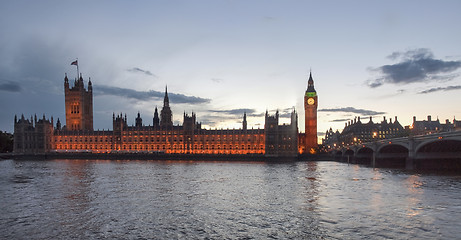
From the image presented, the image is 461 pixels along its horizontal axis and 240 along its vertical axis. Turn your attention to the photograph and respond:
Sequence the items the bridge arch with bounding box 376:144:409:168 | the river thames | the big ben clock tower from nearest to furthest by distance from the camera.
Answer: the river thames
the bridge arch with bounding box 376:144:409:168
the big ben clock tower

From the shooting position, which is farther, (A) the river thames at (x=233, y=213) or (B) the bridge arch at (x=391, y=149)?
(B) the bridge arch at (x=391, y=149)

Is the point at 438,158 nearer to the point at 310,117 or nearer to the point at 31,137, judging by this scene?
the point at 310,117

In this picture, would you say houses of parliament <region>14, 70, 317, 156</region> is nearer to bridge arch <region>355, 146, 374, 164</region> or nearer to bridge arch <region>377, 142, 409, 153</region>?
bridge arch <region>355, 146, 374, 164</region>

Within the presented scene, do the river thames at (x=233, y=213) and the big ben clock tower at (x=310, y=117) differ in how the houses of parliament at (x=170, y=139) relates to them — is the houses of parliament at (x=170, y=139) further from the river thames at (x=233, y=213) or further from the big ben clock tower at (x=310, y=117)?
the river thames at (x=233, y=213)

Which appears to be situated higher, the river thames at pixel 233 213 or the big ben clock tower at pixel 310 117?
the big ben clock tower at pixel 310 117

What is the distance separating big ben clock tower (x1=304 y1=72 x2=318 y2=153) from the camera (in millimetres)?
186500

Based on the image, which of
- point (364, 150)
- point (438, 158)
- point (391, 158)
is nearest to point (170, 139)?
point (364, 150)

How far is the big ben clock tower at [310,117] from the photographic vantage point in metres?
186

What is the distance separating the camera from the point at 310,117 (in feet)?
624

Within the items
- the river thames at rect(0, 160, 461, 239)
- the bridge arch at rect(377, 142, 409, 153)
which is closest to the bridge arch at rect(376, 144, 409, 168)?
the bridge arch at rect(377, 142, 409, 153)

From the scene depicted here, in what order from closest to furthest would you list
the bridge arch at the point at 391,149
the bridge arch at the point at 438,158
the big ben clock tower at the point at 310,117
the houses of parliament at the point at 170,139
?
1. the bridge arch at the point at 438,158
2. the bridge arch at the point at 391,149
3. the houses of parliament at the point at 170,139
4. the big ben clock tower at the point at 310,117

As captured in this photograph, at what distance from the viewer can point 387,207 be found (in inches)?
1212

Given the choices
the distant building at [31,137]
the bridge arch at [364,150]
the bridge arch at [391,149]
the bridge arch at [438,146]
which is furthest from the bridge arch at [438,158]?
the distant building at [31,137]

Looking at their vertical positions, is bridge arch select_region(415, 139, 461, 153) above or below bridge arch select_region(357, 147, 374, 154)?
above
